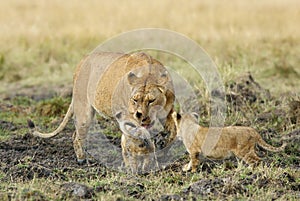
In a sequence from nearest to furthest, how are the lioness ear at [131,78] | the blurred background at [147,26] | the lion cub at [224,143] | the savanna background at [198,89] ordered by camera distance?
the savanna background at [198,89]
the lion cub at [224,143]
the lioness ear at [131,78]
the blurred background at [147,26]

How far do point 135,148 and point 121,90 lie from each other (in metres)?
0.54

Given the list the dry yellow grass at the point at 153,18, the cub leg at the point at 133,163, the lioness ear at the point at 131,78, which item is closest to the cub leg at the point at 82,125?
the cub leg at the point at 133,163

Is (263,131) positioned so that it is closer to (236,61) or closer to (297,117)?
(297,117)

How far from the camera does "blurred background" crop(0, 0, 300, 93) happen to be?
11.5 m

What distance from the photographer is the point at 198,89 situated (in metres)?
9.01

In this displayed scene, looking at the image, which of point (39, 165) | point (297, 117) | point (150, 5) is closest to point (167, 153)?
point (39, 165)

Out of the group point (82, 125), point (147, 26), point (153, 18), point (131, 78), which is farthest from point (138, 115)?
point (153, 18)

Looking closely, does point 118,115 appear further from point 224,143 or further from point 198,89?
point 198,89

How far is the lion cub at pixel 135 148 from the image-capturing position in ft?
20.4

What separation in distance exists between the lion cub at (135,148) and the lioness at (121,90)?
114 mm

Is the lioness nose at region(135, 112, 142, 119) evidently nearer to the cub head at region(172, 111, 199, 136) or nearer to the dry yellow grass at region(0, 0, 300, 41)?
the cub head at region(172, 111, 199, 136)

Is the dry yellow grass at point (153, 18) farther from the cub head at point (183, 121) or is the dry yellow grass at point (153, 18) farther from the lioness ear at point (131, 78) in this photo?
the lioness ear at point (131, 78)

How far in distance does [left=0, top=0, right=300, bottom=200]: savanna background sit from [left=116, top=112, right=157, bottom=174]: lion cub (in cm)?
19

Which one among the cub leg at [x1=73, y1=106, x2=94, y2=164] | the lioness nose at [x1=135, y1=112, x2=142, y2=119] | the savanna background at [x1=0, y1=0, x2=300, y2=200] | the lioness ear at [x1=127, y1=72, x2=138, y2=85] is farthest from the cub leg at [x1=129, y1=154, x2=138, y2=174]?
the cub leg at [x1=73, y1=106, x2=94, y2=164]
